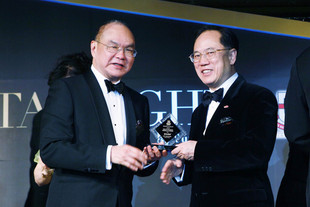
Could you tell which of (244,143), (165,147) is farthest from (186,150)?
(244,143)

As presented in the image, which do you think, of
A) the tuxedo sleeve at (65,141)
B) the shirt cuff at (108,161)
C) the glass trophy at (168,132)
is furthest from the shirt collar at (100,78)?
the shirt cuff at (108,161)

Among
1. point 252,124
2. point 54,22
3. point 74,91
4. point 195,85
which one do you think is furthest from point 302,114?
point 54,22

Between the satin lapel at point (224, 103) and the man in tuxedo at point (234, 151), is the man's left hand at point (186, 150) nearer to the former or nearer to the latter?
the man in tuxedo at point (234, 151)

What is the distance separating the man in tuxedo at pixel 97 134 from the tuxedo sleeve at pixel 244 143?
0.32 m

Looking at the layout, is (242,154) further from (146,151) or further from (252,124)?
(146,151)

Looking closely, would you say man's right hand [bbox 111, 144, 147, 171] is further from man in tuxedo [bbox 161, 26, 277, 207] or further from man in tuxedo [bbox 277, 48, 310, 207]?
man in tuxedo [bbox 277, 48, 310, 207]

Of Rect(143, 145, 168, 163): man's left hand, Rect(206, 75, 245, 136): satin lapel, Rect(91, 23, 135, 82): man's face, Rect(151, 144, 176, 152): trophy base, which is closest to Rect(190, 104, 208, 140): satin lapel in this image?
Rect(206, 75, 245, 136): satin lapel

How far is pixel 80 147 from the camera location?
231cm

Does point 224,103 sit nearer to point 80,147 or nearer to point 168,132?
point 168,132

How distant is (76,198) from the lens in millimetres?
2330

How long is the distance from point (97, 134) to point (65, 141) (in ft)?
0.63

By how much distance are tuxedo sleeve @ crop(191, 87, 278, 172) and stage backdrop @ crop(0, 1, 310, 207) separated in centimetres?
250

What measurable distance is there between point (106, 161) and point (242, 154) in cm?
87

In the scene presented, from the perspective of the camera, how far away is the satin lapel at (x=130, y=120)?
2578 mm
